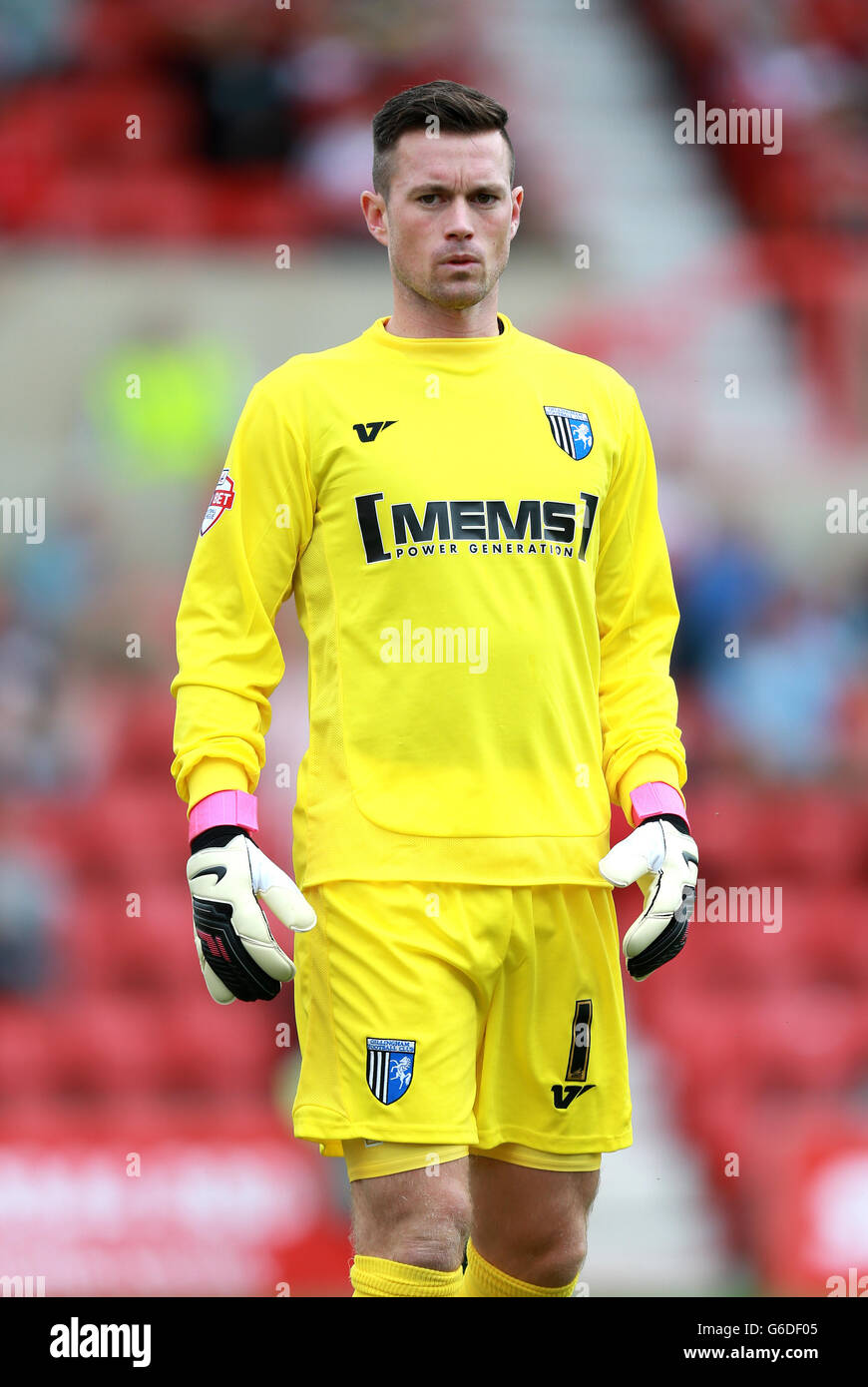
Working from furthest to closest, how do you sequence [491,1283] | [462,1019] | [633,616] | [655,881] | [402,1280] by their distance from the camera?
[633,616], [491,1283], [655,881], [462,1019], [402,1280]

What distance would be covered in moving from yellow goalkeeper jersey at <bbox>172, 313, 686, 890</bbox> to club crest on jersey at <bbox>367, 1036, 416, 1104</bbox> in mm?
237

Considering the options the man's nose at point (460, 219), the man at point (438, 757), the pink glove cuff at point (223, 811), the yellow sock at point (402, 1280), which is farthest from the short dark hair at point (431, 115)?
the yellow sock at point (402, 1280)

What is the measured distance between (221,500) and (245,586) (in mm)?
146

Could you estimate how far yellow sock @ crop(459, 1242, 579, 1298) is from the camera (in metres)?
2.90

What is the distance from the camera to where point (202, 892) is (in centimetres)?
266

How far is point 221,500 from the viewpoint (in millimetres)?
2889

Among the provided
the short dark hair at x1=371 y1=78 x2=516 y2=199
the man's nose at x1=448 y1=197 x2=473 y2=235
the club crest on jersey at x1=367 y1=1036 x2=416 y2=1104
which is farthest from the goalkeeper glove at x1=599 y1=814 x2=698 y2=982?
the short dark hair at x1=371 y1=78 x2=516 y2=199

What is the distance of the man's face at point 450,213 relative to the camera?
2838 mm

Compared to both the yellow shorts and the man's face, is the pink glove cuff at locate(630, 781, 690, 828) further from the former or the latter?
the man's face

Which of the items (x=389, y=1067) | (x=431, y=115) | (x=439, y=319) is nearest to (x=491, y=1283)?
(x=389, y=1067)

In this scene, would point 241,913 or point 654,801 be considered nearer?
point 241,913

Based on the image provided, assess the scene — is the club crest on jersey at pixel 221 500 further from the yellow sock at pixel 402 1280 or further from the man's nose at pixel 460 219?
the yellow sock at pixel 402 1280

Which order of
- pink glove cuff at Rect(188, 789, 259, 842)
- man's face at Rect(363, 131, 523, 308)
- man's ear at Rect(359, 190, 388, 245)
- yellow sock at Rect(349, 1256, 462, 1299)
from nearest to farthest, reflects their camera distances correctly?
yellow sock at Rect(349, 1256, 462, 1299)
pink glove cuff at Rect(188, 789, 259, 842)
man's face at Rect(363, 131, 523, 308)
man's ear at Rect(359, 190, 388, 245)

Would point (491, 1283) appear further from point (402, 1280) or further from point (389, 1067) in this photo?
point (389, 1067)
